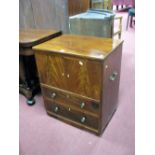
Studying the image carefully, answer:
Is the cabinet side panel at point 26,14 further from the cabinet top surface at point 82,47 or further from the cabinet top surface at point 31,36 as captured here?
the cabinet top surface at point 82,47

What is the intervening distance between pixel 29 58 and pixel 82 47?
89cm

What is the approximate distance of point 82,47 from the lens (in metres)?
1.34

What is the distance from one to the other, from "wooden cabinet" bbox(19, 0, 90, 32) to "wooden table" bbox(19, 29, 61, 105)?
0.61 ft

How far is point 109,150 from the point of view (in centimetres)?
137

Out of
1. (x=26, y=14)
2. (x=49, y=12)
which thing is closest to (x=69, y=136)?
(x=49, y=12)

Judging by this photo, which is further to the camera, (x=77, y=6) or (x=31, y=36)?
(x=77, y=6)

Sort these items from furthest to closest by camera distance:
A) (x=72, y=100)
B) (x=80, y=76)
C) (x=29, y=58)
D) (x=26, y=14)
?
(x=26, y=14), (x=29, y=58), (x=72, y=100), (x=80, y=76)

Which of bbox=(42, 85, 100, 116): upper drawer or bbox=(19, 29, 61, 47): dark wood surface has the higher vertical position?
bbox=(19, 29, 61, 47): dark wood surface

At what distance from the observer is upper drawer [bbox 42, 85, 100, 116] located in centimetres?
139

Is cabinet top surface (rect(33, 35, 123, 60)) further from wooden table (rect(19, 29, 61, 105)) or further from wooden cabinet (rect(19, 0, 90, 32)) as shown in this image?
wooden cabinet (rect(19, 0, 90, 32))

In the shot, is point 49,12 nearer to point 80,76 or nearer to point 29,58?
point 29,58

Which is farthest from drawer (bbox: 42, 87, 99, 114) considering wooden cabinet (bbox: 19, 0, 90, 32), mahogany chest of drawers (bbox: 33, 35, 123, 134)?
wooden cabinet (bbox: 19, 0, 90, 32)
